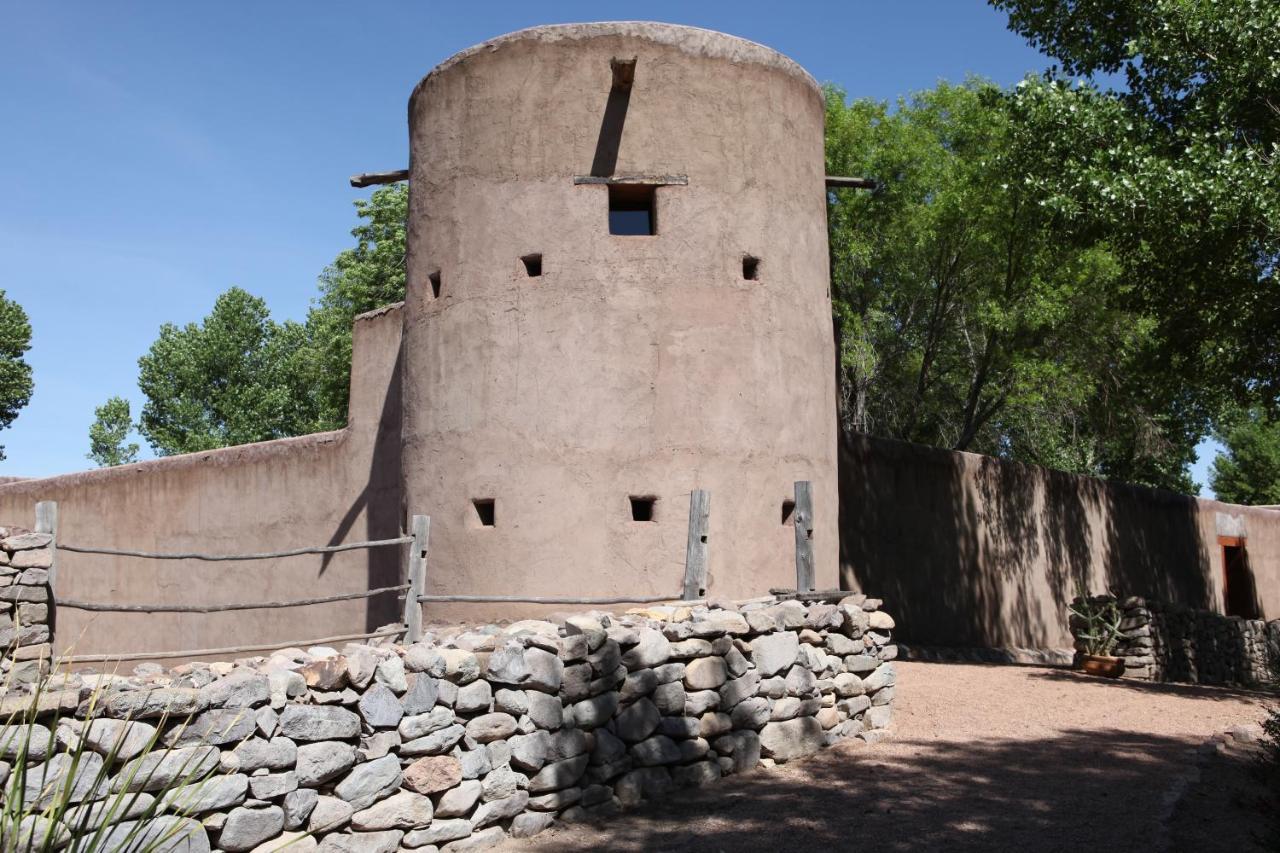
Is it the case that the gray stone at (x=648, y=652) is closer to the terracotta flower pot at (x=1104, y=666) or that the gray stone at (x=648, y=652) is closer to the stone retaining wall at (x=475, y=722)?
the stone retaining wall at (x=475, y=722)

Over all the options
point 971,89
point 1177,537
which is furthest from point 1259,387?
point 971,89

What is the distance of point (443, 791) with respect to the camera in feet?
20.6

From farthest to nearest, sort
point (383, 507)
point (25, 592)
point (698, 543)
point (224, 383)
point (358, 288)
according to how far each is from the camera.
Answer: point (224, 383) < point (358, 288) < point (383, 507) < point (25, 592) < point (698, 543)

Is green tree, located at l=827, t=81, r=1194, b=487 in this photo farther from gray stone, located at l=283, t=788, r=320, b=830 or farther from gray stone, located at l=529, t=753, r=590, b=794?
gray stone, located at l=283, t=788, r=320, b=830

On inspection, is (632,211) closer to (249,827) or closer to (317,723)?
(317,723)

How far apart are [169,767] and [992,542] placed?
13.4 meters

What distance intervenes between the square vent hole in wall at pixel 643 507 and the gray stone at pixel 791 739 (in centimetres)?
246

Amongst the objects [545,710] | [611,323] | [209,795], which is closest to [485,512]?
[611,323]

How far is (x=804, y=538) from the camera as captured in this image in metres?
9.14

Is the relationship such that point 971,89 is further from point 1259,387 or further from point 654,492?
point 654,492

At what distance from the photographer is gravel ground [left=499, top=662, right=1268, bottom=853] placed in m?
6.43

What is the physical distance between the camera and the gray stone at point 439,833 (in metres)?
6.10

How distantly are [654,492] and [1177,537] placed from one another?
14.5 metres

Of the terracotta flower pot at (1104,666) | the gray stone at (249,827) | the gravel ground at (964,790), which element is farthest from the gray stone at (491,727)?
the terracotta flower pot at (1104,666)
